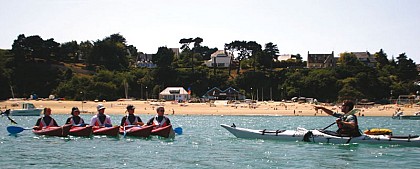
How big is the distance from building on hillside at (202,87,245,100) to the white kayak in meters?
63.7

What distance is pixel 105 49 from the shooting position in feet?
314

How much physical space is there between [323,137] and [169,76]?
229ft

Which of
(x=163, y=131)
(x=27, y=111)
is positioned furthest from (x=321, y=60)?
(x=163, y=131)

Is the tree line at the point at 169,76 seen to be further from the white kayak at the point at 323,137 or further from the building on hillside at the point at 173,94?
the white kayak at the point at 323,137

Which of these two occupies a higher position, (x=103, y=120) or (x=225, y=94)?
(x=225, y=94)

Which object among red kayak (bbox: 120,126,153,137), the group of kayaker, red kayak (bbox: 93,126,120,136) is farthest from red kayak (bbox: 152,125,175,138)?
red kayak (bbox: 93,126,120,136)

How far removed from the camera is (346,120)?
2059 centimetres

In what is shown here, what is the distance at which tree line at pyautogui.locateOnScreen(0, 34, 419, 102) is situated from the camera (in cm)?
8100

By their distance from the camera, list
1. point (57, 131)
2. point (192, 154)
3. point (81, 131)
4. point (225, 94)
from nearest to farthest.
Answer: point (192, 154) < point (81, 131) < point (57, 131) < point (225, 94)

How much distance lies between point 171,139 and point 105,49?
72983 millimetres

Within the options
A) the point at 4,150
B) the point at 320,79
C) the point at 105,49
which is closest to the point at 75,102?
the point at 105,49

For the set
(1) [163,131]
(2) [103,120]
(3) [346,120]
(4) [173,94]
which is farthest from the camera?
(4) [173,94]

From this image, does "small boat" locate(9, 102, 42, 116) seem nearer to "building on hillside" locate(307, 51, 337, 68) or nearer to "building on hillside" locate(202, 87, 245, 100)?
"building on hillside" locate(202, 87, 245, 100)

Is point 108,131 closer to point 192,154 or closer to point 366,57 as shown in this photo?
point 192,154
